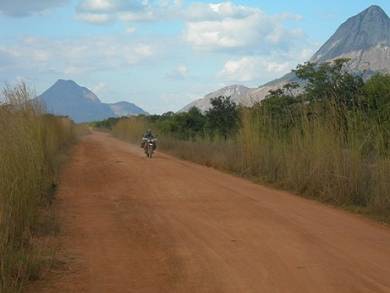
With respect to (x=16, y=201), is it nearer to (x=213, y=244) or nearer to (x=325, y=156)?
(x=213, y=244)

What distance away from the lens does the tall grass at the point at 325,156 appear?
1387cm

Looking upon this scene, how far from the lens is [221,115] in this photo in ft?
123

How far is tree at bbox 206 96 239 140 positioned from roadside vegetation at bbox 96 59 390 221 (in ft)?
24.9

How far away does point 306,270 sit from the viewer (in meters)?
8.02

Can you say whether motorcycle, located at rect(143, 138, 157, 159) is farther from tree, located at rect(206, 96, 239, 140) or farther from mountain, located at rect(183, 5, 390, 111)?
mountain, located at rect(183, 5, 390, 111)

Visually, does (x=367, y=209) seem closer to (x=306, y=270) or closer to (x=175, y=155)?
(x=306, y=270)

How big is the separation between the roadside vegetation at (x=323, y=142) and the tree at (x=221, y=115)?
758 cm

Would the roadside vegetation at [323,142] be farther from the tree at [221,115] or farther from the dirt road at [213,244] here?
the tree at [221,115]

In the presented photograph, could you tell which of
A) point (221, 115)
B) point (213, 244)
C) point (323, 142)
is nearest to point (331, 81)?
point (323, 142)

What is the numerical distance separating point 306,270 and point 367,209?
604 cm

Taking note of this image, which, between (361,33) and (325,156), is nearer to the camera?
(325,156)

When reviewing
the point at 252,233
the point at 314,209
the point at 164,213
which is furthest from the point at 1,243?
the point at 314,209

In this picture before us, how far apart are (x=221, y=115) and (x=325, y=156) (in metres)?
22.1

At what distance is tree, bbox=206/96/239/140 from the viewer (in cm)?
3658
